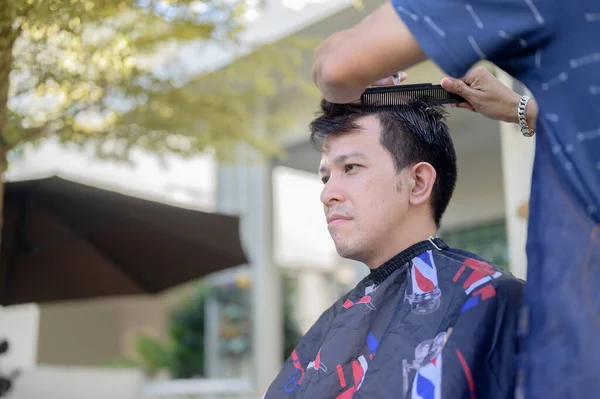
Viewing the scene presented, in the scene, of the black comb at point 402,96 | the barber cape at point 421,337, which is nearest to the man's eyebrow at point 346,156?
the black comb at point 402,96

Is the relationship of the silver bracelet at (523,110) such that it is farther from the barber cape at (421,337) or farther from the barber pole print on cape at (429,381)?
the barber pole print on cape at (429,381)

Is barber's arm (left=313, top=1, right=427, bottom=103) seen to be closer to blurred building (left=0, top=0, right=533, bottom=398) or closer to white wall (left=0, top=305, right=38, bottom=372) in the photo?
blurred building (left=0, top=0, right=533, bottom=398)

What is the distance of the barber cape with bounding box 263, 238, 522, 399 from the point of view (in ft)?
3.78

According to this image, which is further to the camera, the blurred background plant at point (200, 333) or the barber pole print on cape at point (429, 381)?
the blurred background plant at point (200, 333)

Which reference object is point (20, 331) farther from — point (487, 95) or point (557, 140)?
point (557, 140)

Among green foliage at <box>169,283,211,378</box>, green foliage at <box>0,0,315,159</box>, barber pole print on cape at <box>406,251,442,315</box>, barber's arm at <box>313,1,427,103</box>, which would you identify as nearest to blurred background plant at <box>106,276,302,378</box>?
green foliage at <box>169,283,211,378</box>

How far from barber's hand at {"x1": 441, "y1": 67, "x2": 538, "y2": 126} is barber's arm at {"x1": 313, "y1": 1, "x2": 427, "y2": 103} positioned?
1.23 ft

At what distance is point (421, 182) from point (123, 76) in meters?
2.39

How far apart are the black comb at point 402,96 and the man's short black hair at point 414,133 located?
0.02 metres

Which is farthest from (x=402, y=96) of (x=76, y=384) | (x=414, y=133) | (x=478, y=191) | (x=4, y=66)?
(x=478, y=191)

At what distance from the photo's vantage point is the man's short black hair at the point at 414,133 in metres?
1.56

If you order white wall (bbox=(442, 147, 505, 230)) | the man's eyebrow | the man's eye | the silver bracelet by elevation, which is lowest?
the man's eye

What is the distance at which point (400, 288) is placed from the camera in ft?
4.75

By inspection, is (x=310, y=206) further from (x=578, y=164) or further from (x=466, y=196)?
(x=578, y=164)
